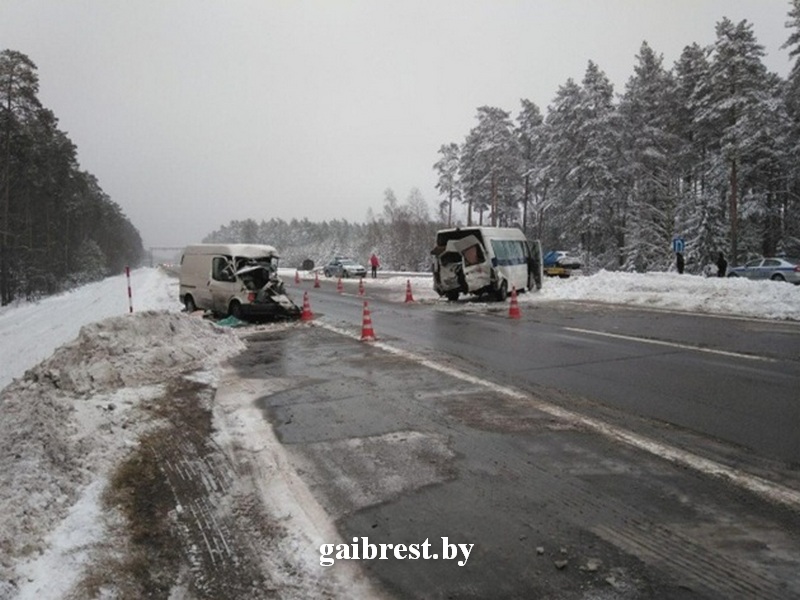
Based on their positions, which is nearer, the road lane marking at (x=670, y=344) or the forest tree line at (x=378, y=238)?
the road lane marking at (x=670, y=344)

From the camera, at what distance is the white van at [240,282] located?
1569 centimetres

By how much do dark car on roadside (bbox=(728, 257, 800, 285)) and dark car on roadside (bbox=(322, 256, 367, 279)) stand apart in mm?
27624

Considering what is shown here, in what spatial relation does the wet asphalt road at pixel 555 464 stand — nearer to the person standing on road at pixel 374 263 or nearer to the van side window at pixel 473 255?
the van side window at pixel 473 255

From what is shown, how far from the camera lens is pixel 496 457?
487cm

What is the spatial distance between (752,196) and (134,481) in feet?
141

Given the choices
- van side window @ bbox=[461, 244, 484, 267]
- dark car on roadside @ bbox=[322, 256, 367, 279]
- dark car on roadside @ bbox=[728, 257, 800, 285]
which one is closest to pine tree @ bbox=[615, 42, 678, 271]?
dark car on roadside @ bbox=[728, 257, 800, 285]

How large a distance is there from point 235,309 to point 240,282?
0.85 meters

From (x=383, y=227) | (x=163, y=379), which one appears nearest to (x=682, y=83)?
(x=163, y=379)

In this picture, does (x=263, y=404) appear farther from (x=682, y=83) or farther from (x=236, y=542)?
(x=682, y=83)

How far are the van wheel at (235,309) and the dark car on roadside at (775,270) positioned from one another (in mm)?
24378

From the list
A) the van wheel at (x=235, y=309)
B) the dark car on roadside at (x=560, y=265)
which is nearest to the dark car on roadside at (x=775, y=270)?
Result: the dark car on roadside at (x=560, y=265)

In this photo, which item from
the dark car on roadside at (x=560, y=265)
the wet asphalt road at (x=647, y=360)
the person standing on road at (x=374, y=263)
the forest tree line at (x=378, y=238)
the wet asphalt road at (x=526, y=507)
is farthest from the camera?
the forest tree line at (x=378, y=238)

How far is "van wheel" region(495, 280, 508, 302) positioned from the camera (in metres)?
20.2

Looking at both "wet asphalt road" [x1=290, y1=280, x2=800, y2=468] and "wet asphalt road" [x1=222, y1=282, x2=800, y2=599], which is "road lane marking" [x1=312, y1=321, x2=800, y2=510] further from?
"wet asphalt road" [x1=290, y1=280, x2=800, y2=468]
